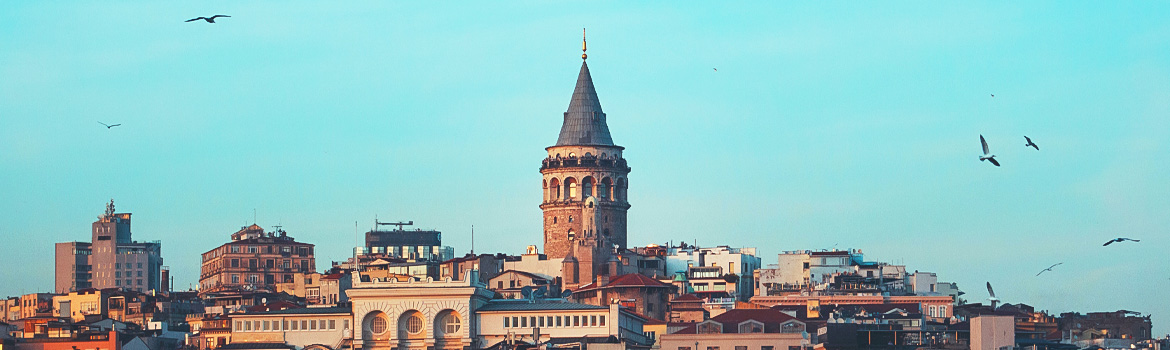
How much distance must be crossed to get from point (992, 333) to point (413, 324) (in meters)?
27.0

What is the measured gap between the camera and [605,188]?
157125 mm

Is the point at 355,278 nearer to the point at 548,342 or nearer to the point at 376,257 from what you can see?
the point at 548,342

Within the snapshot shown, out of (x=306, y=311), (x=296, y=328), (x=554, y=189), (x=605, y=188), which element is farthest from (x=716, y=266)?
(x=296, y=328)

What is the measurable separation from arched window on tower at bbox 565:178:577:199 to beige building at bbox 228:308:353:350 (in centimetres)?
4593

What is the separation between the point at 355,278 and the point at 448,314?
4.94 m

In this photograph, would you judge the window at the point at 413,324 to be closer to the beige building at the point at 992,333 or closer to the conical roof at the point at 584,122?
the beige building at the point at 992,333

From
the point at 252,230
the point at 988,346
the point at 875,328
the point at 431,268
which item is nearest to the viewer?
the point at 988,346

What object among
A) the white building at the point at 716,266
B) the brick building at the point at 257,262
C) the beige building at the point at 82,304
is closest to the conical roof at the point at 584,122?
the white building at the point at 716,266

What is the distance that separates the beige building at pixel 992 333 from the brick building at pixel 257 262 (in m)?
75.4

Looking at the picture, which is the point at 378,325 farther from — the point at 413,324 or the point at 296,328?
the point at 296,328

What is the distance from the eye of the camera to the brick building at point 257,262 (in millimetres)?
170375

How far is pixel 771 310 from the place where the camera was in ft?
370

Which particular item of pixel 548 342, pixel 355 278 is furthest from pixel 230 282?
pixel 548 342

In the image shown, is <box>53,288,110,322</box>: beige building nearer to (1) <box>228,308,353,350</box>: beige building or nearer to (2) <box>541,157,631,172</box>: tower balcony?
(2) <box>541,157,631,172</box>: tower balcony
